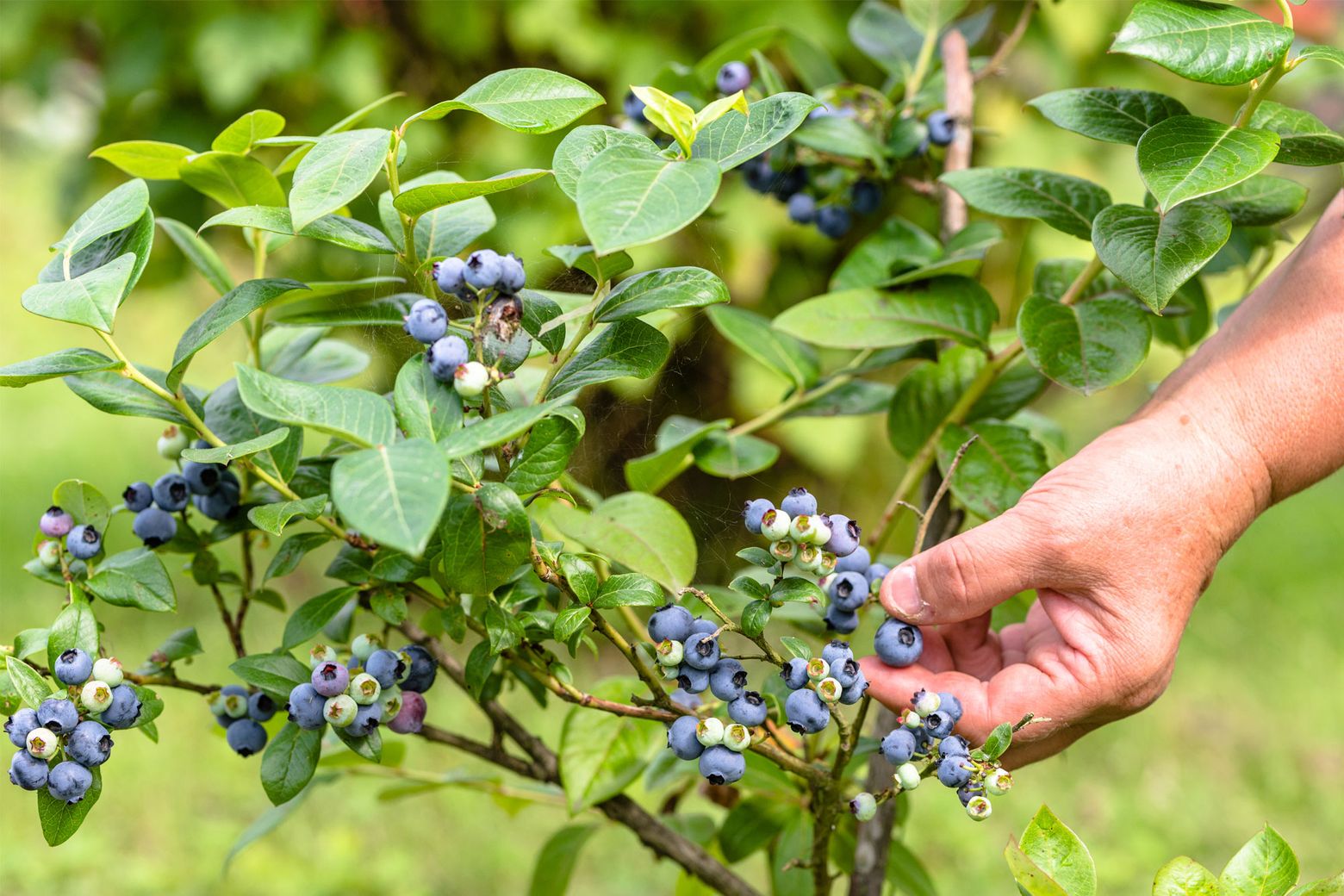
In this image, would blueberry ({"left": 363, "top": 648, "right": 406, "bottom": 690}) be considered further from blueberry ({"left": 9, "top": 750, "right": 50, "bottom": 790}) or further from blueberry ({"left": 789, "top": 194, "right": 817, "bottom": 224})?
blueberry ({"left": 789, "top": 194, "right": 817, "bottom": 224})

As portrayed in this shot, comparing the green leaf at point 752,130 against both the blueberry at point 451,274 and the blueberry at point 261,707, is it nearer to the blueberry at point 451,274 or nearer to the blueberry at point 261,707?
the blueberry at point 451,274

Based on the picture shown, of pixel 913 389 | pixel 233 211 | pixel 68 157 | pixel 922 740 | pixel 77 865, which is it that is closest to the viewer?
pixel 233 211

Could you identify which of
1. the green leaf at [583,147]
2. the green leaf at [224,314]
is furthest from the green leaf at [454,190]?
the green leaf at [224,314]

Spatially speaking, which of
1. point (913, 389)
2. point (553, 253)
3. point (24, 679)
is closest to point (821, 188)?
point (913, 389)

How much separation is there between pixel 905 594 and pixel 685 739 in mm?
194

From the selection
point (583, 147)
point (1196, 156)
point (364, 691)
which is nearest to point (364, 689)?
A: point (364, 691)

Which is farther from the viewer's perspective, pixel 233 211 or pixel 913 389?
→ pixel 913 389

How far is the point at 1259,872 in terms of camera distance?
0.69 metres

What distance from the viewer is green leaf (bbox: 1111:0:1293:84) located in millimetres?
680

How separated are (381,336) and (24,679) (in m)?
0.33

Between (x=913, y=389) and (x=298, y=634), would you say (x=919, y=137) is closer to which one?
(x=913, y=389)

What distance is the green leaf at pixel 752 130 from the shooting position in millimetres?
626

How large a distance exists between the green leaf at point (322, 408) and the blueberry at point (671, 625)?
225 millimetres

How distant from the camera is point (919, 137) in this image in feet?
3.82
